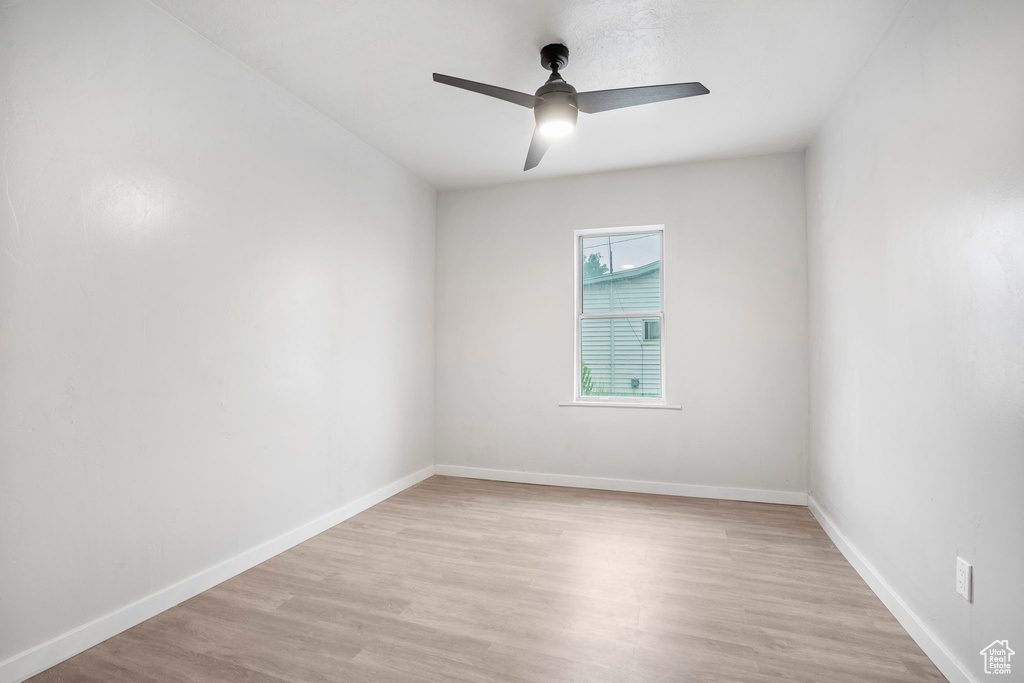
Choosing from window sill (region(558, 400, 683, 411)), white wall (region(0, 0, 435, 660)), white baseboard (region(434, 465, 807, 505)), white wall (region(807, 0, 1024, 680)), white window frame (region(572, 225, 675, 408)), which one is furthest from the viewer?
white window frame (region(572, 225, 675, 408))

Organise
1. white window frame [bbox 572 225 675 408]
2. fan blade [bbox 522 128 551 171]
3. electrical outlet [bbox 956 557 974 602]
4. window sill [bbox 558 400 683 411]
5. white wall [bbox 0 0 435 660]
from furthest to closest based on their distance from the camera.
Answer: white window frame [bbox 572 225 675 408] < window sill [bbox 558 400 683 411] < fan blade [bbox 522 128 551 171] < white wall [bbox 0 0 435 660] < electrical outlet [bbox 956 557 974 602]

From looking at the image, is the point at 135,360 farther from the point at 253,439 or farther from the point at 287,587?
the point at 287,587

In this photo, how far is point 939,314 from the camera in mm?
1921

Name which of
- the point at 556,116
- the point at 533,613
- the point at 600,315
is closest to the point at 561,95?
the point at 556,116

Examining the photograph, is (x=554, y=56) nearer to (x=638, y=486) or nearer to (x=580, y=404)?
(x=580, y=404)

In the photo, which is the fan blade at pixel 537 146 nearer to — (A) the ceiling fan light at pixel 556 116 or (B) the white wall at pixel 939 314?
(A) the ceiling fan light at pixel 556 116

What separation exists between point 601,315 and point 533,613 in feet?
9.06

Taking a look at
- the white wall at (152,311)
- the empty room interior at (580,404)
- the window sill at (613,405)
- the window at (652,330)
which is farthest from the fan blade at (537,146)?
the window sill at (613,405)

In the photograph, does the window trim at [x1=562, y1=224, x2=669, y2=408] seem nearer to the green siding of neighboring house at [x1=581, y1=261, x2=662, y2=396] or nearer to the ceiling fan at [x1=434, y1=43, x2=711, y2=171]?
the green siding of neighboring house at [x1=581, y1=261, x2=662, y2=396]

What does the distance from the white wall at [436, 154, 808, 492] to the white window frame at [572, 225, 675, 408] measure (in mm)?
67

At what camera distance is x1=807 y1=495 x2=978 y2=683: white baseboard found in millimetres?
1762

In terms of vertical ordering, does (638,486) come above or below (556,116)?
below

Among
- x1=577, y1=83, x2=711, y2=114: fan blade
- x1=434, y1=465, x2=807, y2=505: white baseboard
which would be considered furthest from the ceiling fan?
x1=434, y1=465, x2=807, y2=505: white baseboard

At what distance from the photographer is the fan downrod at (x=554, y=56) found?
2500 millimetres
